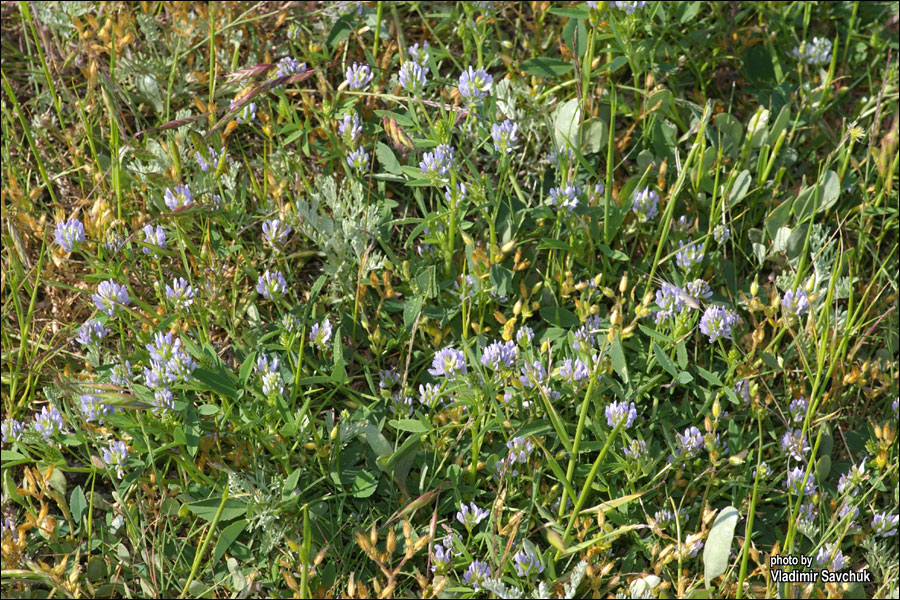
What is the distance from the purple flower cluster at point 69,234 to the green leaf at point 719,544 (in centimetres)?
195

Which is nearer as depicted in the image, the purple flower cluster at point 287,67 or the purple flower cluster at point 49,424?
the purple flower cluster at point 49,424

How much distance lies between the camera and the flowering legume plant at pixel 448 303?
2293mm

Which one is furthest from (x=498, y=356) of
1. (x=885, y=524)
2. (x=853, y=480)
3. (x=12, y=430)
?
(x=12, y=430)

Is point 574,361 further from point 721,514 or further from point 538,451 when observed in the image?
point 721,514

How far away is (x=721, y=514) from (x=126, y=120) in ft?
7.88

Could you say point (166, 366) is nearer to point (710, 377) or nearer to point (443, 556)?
point (443, 556)

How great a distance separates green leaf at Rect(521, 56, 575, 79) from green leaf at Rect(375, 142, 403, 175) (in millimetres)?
580

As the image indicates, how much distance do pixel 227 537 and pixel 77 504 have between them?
0.48 meters

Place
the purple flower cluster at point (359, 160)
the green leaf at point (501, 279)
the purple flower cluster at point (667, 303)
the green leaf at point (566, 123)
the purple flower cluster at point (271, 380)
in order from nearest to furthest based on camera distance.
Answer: the purple flower cluster at point (271, 380) → the purple flower cluster at point (667, 303) → the green leaf at point (501, 279) → the purple flower cluster at point (359, 160) → the green leaf at point (566, 123)

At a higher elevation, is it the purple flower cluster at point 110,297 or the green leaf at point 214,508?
the purple flower cluster at point 110,297

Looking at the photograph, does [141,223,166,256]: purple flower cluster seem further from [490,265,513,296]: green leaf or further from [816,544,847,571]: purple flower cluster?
[816,544,847,571]: purple flower cluster

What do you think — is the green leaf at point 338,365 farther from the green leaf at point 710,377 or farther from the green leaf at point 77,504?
the green leaf at point 710,377

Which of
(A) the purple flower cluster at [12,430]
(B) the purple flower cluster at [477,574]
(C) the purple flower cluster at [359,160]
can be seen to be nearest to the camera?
(B) the purple flower cluster at [477,574]

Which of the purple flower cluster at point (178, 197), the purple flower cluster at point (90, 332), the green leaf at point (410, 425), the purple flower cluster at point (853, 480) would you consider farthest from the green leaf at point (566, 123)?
the purple flower cluster at point (90, 332)
